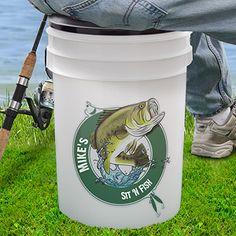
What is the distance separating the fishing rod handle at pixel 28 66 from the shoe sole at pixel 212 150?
977mm

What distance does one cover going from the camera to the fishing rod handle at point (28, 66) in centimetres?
269

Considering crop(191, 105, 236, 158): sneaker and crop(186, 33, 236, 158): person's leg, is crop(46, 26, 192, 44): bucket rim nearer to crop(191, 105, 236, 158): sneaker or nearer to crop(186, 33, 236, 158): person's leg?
crop(186, 33, 236, 158): person's leg

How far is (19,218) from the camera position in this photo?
2.71 meters

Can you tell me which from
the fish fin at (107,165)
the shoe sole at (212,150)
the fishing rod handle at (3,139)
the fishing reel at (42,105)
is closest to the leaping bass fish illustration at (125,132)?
the fish fin at (107,165)

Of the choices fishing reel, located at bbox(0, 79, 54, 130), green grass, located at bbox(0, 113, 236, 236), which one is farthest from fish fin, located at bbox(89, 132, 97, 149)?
fishing reel, located at bbox(0, 79, 54, 130)

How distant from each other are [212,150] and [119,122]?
1.00 m

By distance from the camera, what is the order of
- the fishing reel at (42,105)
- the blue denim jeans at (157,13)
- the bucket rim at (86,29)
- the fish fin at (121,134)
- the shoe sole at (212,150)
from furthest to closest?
the shoe sole at (212,150) → the fishing reel at (42,105) → the fish fin at (121,134) → the bucket rim at (86,29) → the blue denim jeans at (157,13)

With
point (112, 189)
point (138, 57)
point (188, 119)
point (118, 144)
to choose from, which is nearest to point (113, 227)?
point (112, 189)

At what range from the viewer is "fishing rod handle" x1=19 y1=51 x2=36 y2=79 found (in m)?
2.69

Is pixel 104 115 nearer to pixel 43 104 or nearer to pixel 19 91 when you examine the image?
pixel 19 91

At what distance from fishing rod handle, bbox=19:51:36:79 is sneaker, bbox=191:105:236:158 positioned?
38.5 inches

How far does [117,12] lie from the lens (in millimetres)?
2189

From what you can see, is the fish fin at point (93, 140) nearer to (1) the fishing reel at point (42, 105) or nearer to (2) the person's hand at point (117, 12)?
(2) the person's hand at point (117, 12)

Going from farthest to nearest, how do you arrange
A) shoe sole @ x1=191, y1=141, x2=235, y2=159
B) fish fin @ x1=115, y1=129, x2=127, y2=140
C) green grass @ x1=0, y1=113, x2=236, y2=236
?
shoe sole @ x1=191, y1=141, x2=235, y2=159
green grass @ x1=0, y1=113, x2=236, y2=236
fish fin @ x1=115, y1=129, x2=127, y2=140
